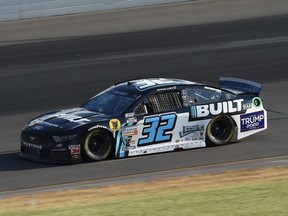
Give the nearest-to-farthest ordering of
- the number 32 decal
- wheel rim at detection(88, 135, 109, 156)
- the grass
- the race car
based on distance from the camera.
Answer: the grass, the race car, wheel rim at detection(88, 135, 109, 156), the number 32 decal

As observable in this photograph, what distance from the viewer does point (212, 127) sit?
15945 millimetres

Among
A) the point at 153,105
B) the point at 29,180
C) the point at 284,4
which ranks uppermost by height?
the point at 284,4

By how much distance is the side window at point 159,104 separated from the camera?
50.4 ft

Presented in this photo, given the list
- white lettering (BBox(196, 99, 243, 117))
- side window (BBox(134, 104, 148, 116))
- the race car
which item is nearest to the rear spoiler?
the race car

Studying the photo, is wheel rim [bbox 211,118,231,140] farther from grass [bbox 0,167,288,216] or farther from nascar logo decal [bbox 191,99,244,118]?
grass [bbox 0,167,288,216]

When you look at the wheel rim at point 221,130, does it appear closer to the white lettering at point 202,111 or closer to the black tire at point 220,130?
the black tire at point 220,130

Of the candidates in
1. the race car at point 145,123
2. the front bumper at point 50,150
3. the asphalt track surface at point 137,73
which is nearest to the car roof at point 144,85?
the race car at point 145,123

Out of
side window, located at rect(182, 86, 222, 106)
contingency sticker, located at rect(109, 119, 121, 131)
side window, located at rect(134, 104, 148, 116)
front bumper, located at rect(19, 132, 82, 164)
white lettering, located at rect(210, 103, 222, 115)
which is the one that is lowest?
front bumper, located at rect(19, 132, 82, 164)

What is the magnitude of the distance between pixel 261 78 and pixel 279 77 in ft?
1.64

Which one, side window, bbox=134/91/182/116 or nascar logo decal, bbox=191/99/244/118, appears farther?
nascar logo decal, bbox=191/99/244/118

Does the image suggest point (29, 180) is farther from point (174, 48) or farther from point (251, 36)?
point (251, 36)

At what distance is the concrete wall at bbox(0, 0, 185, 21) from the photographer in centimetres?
3119

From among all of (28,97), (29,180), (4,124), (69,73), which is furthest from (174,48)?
(29,180)

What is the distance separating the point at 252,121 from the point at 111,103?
2789 mm
